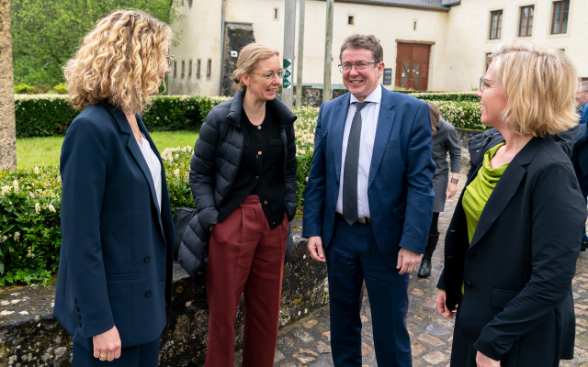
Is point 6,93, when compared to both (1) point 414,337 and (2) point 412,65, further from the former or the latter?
(2) point 412,65

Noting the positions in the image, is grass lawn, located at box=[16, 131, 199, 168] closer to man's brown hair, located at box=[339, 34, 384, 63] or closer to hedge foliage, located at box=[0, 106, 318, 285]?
hedge foliage, located at box=[0, 106, 318, 285]

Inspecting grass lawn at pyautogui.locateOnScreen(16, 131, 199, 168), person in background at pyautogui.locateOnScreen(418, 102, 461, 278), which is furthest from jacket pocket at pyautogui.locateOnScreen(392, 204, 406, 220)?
grass lawn at pyautogui.locateOnScreen(16, 131, 199, 168)

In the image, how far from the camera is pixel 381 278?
124 inches

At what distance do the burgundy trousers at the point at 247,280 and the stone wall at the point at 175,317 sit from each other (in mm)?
343

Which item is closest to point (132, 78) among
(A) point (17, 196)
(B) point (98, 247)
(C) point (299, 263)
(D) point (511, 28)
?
(B) point (98, 247)

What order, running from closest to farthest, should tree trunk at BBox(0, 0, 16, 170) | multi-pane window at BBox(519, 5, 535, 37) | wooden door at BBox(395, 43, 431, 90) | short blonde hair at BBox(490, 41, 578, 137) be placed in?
short blonde hair at BBox(490, 41, 578, 137) < tree trunk at BBox(0, 0, 16, 170) < multi-pane window at BBox(519, 5, 535, 37) < wooden door at BBox(395, 43, 431, 90)

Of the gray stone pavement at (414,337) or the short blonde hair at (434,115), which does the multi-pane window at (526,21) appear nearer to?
the short blonde hair at (434,115)

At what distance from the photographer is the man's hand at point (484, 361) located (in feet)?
6.61

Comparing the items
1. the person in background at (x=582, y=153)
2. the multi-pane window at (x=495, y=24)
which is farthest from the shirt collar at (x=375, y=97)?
the multi-pane window at (x=495, y=24)

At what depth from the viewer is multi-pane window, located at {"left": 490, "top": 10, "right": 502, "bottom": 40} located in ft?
111

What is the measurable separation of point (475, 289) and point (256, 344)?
178 cm

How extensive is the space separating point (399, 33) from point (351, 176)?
3488 centimetres

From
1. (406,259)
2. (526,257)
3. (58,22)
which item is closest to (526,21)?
(58,22)

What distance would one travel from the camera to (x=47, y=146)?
1466cm
